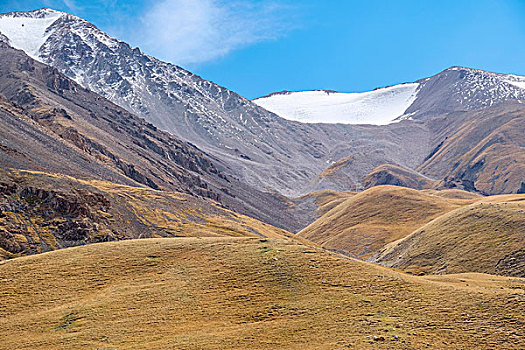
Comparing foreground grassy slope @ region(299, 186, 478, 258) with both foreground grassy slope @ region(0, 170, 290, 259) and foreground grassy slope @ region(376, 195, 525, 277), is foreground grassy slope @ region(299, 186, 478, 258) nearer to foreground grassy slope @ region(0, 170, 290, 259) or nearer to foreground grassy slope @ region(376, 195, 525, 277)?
foreground grassy slope @ region(376, 195, 525, 277)

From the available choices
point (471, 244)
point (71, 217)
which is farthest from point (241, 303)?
point (71, 217)

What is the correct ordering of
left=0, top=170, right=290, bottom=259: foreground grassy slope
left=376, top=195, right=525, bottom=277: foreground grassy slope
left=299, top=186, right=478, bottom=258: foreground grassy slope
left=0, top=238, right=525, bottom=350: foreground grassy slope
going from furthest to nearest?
left=299, top=186, right=478, bottom=258: foreground grassy slope, left=0, top=170, right=290, bottom=259: foreground grassy slope, left=376, top=195, right=525, bottom=277: foreground grassy slope, left=0, top=238, right=525, bottom=350: foreground grassy slope

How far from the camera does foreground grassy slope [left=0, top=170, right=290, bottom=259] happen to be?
82.6 meters

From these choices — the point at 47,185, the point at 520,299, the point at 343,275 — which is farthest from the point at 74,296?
the point at 47,185

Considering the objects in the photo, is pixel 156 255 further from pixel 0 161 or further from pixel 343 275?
pixel 0 161

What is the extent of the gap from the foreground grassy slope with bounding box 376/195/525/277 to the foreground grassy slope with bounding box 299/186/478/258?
2750cm

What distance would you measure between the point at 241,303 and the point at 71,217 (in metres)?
63.5

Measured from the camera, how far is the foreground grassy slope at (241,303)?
3266 cm

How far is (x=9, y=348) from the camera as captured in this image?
3562 centimetres

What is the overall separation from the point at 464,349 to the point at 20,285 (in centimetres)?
4171

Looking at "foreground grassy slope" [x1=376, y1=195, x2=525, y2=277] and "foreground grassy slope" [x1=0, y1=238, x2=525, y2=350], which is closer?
"foreground grassy slope" [x1=0, y1=238, x2=525, y2=350]

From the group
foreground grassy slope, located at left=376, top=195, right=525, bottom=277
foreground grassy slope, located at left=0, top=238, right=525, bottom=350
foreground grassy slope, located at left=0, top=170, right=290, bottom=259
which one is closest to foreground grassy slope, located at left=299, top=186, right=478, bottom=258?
foreground grassy slope, located at left=376, top=195, right=525, bottom=277

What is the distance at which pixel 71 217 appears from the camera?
92125mm

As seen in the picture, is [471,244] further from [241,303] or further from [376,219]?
[376,219]
